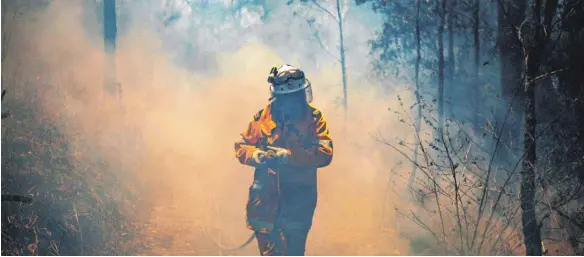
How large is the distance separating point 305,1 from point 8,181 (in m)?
2.49

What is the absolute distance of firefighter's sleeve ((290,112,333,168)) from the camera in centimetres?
375

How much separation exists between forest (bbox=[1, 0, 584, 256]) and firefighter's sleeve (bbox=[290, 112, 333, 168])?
0.11m

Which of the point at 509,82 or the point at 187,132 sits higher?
the point at 509,82

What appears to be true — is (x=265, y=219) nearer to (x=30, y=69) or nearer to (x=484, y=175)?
(x=484, y=175)

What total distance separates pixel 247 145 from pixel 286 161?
32 centimetres

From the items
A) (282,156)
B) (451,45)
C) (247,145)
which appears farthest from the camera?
(451,45)

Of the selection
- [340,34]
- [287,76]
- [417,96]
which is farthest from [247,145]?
[417,96]

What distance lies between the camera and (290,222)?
380 centimetres

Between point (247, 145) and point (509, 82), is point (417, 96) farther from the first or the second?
point (247, 145)

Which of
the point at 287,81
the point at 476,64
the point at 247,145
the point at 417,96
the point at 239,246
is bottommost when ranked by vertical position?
the point at 239,246

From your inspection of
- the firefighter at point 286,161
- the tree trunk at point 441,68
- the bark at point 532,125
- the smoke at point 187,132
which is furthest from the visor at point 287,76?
the bark at point 532,125

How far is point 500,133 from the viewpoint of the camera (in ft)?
12.9

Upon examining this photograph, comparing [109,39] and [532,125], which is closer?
[532,125]

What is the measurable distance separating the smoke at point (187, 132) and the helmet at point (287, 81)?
0.12 meters
